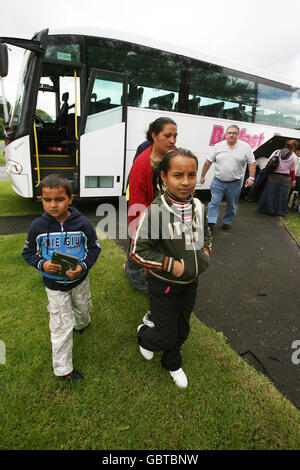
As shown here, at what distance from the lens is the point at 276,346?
2502 millimetres

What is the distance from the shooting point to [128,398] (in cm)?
186

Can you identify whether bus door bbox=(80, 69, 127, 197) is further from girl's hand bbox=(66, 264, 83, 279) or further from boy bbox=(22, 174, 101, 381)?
girl's hand bbox=(66, 264, 83, 279)

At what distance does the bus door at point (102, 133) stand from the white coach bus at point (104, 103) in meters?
0.02

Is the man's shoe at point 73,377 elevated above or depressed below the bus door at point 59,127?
below

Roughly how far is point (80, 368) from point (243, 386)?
1353mm

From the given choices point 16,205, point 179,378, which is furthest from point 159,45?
point 179,378

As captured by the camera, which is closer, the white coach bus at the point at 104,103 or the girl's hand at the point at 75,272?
the girl's hand at the point at 75,272

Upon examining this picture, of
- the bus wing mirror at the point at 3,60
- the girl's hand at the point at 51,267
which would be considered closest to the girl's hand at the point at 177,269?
the girl's hand at the point at 51,267

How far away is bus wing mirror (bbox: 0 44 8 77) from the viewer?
160 inches

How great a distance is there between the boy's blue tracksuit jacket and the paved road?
5.49 feet

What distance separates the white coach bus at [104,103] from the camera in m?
5.03

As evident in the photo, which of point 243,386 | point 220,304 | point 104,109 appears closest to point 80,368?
point 243,386

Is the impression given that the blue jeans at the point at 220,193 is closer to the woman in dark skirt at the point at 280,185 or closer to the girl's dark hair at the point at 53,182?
the woman in dark skirt at the point at 280,185

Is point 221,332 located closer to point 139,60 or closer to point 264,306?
point 264,306
